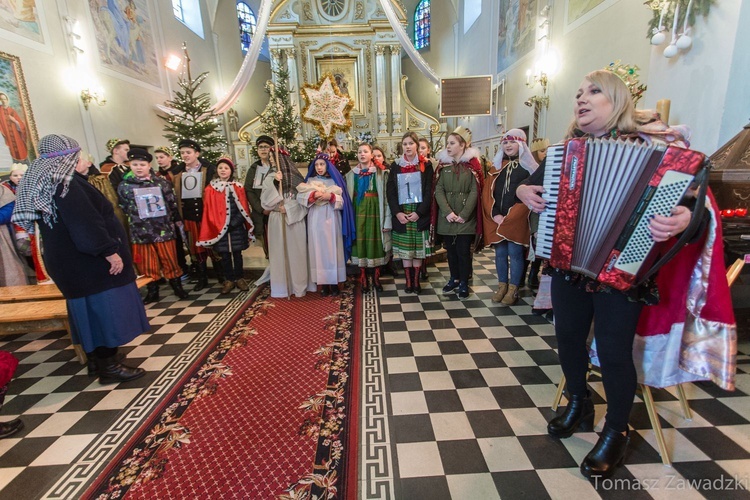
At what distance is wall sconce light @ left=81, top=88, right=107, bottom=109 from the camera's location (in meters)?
5.81

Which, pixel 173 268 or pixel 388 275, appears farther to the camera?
pixel 388 275

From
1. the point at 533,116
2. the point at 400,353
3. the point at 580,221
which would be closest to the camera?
the point at 580,221

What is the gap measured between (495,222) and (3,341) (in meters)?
4.88

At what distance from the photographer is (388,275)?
4.77m

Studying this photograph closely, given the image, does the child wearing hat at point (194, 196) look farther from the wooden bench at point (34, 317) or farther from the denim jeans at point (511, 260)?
the denim jeans at point (511, 260)

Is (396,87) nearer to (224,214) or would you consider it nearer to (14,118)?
(224,214)

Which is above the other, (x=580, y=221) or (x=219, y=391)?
(x=580, y=221)

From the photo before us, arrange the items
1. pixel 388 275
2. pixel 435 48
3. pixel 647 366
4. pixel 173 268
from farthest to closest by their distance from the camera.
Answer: pixel 435 48
pixel 388 275
pixel 173 268
pixel 647 366

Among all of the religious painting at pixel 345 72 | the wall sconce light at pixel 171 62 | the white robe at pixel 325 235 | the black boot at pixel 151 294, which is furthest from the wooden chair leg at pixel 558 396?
the religious painting at pixel 345 72

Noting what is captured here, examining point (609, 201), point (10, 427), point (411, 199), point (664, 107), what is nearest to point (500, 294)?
point (411, 199)

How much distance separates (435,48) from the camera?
45.7ft

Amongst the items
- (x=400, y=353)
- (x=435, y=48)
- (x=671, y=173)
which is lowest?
(x=400, y=353)

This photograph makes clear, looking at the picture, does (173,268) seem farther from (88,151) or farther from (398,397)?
(88,151)

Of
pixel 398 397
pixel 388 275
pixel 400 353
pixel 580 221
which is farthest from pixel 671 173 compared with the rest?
pixel 388 275
